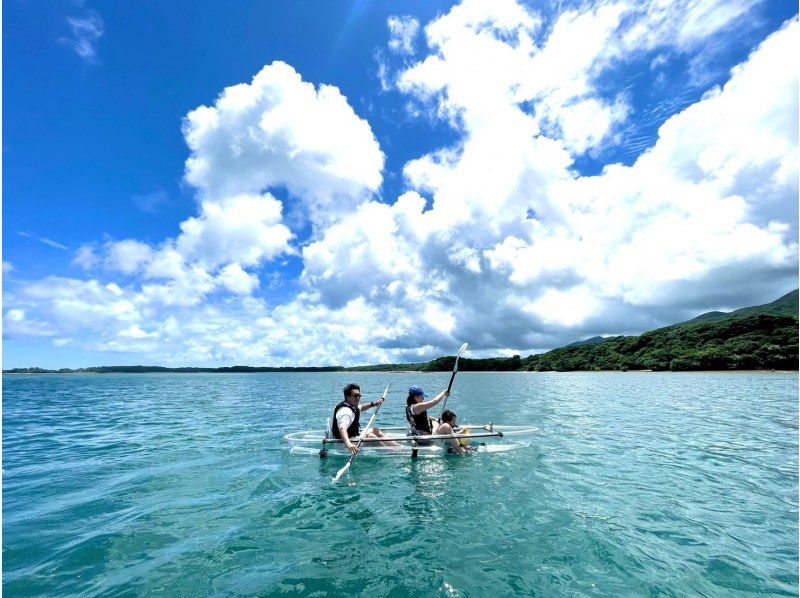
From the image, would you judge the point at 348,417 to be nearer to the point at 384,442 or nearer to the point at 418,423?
the point at 384,442

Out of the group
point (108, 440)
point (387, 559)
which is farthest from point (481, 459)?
point (108, 440)

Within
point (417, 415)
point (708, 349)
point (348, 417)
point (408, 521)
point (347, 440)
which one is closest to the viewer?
point (408, 521)

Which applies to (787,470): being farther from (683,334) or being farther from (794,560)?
(683,334)

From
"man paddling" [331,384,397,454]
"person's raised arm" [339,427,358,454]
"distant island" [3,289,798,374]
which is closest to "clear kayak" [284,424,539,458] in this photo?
"man paddling" [331,384,397,454]

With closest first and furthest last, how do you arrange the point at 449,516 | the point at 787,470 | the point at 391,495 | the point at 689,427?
the point at 449,516, the point at 391,495, the point at 787,470, the point at 689,427

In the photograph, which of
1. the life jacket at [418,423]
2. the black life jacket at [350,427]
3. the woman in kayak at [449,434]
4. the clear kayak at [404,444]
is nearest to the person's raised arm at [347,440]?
the black life jacket at [350,427]

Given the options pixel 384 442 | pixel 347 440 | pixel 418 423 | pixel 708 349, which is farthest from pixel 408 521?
pixel 708 349

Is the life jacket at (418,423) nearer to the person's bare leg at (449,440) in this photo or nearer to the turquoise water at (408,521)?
the person's bare leg at (449,440)

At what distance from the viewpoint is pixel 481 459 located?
1722cm

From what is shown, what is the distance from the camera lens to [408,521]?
10414mm

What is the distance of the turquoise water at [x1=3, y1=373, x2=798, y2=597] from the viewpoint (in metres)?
7.55

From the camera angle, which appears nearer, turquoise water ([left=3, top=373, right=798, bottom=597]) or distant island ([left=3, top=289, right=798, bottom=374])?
turquoise water ([left=3, top=373, right=798, bottom=597])

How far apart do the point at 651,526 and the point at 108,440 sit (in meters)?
27.1

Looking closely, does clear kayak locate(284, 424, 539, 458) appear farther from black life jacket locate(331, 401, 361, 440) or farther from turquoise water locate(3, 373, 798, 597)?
turquoise water locate(3, 373, 798, 597)
